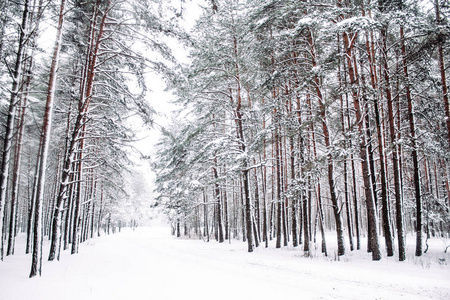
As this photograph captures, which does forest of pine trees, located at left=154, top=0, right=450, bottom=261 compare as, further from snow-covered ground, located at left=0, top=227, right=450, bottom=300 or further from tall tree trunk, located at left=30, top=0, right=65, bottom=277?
tall tree trunk, located at left=30, top=0, right=65, bottom=277

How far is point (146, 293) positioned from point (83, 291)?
1.24 meters

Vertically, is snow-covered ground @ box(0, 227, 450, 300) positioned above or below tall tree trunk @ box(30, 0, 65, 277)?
below

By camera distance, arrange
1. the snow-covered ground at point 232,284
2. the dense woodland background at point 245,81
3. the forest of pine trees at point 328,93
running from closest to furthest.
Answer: the snow-covered ground at point 232,284
the dense woodland background at point 245,81
the forest of pine trees at point 328,93

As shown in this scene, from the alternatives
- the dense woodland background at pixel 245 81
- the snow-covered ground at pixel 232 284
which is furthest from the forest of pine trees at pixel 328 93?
the snow-covered ground at pixel 232 284

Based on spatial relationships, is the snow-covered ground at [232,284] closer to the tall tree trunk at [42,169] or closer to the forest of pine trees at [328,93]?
the tall tree trunk at [42,169]

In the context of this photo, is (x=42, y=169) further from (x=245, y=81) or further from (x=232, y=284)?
(x=245, y=81)

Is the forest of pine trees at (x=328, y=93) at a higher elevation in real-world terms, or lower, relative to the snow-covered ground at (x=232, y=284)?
higher

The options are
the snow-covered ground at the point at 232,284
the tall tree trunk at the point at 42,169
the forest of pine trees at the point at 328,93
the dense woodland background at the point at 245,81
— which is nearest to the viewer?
the snow-covered ground at the point at 232,284

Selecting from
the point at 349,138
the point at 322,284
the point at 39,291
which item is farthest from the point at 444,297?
the point at 39,291

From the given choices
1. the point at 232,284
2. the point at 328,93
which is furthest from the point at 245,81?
the point at 232,284

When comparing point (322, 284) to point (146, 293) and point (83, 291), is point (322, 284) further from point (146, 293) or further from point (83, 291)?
point (83, 291)

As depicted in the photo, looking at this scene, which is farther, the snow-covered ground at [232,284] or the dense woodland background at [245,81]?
the dense woodland background at [245,81]

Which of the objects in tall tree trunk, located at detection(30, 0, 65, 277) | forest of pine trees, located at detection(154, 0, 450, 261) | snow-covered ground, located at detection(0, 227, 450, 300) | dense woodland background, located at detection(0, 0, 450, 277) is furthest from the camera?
forest of pine trees, located at detection(154, 0, 450, 261)

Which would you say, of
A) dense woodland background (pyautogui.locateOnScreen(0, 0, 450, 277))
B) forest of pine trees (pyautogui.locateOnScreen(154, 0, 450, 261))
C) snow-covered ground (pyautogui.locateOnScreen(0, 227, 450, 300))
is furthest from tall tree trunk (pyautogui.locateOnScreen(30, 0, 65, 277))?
forest of pine trees (pyautogui.locateOnScreen(154, 0, 450, 261))
